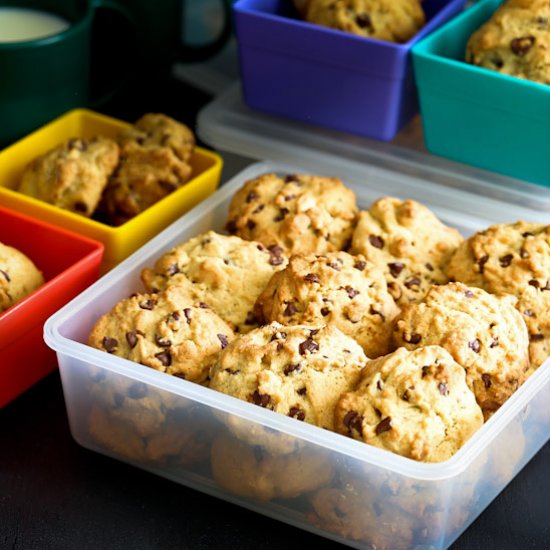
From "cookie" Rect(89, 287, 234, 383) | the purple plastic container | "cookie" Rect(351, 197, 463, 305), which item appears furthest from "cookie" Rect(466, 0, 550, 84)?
"cookie" Rect(89, 287, 234, 383)

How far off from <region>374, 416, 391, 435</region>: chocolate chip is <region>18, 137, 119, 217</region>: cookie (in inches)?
22.2

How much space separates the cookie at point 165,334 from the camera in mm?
1082

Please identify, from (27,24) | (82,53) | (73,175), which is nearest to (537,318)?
(73,175)

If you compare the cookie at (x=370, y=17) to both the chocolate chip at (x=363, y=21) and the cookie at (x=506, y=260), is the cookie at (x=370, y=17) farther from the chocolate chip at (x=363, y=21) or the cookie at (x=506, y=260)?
the cookie at (x=506, y=260)

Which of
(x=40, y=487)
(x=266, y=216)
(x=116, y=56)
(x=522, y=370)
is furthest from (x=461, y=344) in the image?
(x=116, y=56)

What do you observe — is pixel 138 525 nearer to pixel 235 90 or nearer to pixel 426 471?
pixel 426 471

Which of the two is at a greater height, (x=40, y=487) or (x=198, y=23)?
(x=198, y=23)

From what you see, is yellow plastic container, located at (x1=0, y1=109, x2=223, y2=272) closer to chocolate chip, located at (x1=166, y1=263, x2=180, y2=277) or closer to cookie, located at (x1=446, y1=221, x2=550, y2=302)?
chocolate chip, located at (x1=166, y1=263, x2=180, y2=277)

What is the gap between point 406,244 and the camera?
1.25m

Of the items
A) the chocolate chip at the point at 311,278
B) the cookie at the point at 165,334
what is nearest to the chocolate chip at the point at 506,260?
the chocolate chip at the point at 311,278

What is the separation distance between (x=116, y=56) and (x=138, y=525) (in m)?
0.90

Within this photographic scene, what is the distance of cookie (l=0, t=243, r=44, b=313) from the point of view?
120cm

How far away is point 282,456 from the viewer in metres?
1.00

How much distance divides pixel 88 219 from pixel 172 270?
168 mm
